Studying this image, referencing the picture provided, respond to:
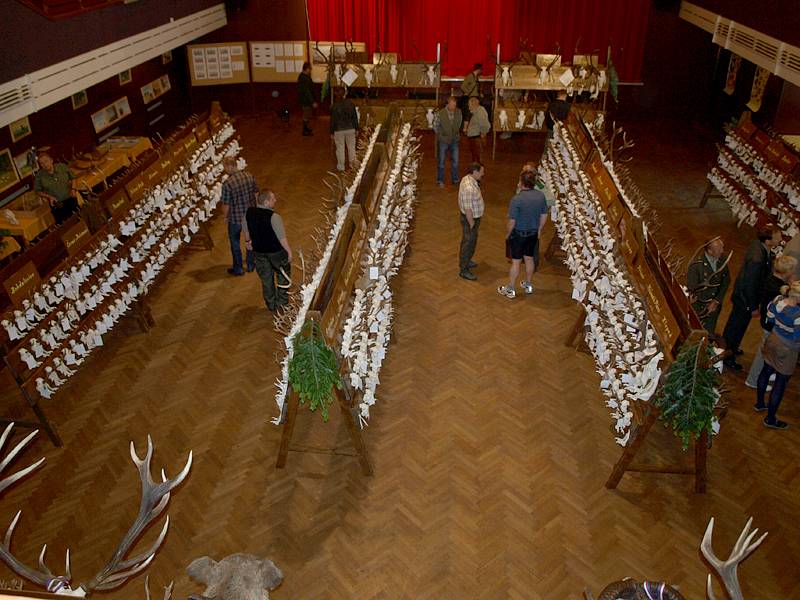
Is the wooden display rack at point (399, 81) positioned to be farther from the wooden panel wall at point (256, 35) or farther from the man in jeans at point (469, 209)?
the man in jeans at point (469, 209)

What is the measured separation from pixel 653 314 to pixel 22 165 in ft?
27.0

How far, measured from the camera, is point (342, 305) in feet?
18.3

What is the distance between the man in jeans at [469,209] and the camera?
306 inches

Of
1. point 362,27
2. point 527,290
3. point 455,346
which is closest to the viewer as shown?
point 455,346

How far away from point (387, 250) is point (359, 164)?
177 cm

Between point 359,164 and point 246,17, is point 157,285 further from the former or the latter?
→ point 246,17

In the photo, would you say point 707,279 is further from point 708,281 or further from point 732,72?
point 732,72

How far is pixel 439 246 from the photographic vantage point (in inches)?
368

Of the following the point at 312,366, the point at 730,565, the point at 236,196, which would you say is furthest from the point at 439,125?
the point at 730,565

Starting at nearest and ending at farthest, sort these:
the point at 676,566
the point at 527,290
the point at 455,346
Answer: the point at 676,566
the point at 455,346
the point at 527,290

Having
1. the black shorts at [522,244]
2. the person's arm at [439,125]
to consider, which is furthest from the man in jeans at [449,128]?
the black shorts at [522,244]

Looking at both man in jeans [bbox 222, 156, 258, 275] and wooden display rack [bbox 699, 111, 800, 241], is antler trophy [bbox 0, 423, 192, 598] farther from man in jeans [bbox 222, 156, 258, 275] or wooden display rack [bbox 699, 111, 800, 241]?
wooden display rack [bbox 699, 111, 800, 241]

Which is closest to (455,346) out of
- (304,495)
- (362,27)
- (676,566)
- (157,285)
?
(304,495)

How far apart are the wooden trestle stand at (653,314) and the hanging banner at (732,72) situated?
897 centimetres
